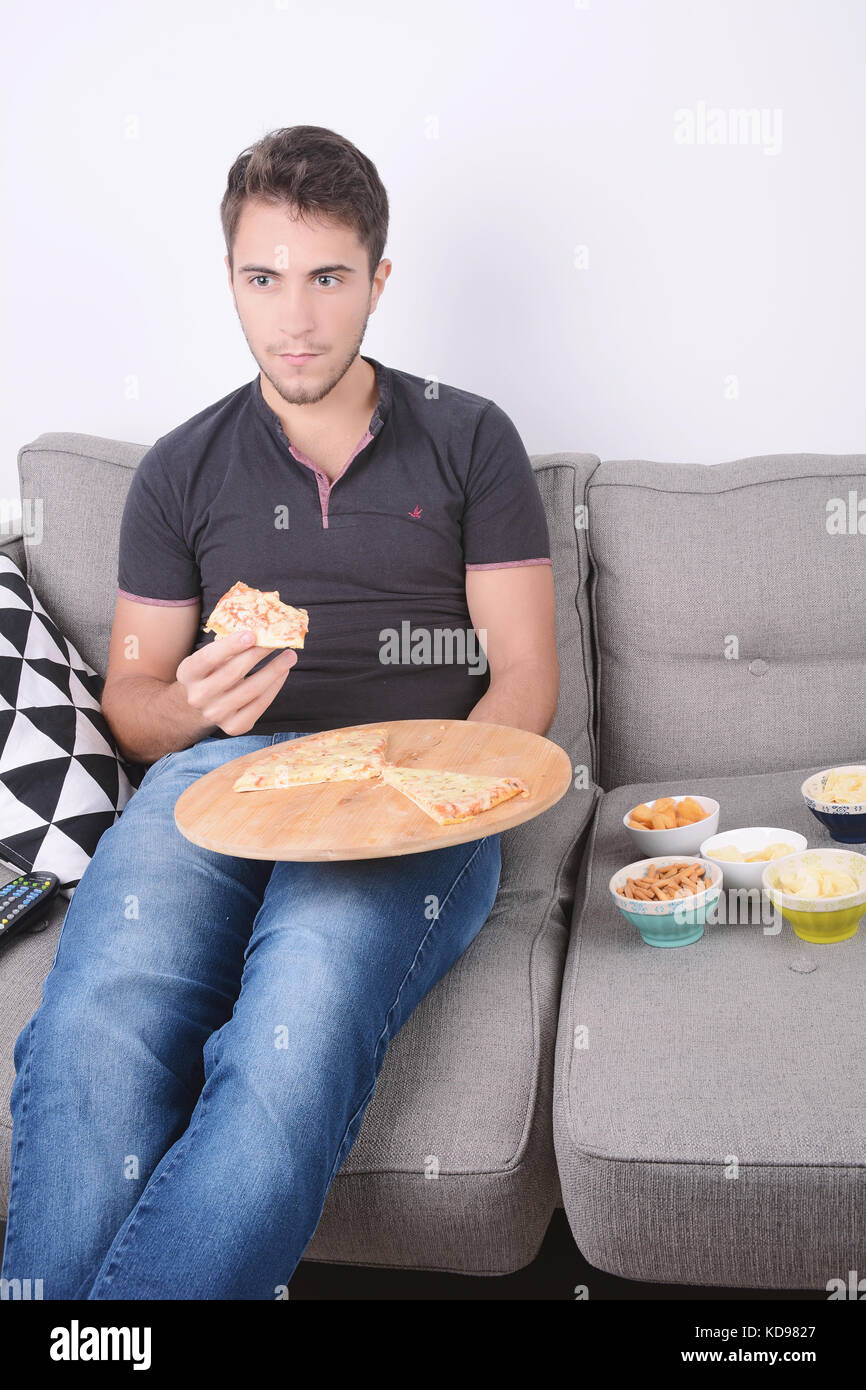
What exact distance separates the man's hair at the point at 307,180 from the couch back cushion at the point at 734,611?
702mm

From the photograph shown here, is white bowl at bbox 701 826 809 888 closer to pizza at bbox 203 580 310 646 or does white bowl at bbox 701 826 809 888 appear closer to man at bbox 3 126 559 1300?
man at bbox 3 126 559 1300

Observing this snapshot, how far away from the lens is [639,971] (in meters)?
1.60

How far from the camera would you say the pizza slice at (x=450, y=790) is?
56.8 inches

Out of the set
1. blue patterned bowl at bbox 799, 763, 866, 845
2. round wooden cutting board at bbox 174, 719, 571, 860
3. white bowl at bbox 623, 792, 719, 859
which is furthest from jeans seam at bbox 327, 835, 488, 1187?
blue patterned bowl at bbox 799, 763, 866, 845

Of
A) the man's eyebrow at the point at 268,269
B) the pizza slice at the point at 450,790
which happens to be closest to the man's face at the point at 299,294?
the man's eyebrow at the point at 268,269

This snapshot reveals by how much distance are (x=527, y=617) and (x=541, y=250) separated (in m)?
0.99

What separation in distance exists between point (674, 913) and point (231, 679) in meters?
0.69

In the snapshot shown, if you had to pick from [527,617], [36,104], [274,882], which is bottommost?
[274,882]

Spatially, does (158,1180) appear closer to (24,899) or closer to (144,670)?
(24,899)

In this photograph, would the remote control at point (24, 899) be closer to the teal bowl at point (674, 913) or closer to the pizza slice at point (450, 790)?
the pizza slice at point (450, 790)

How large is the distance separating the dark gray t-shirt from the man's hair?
12.5 inches
